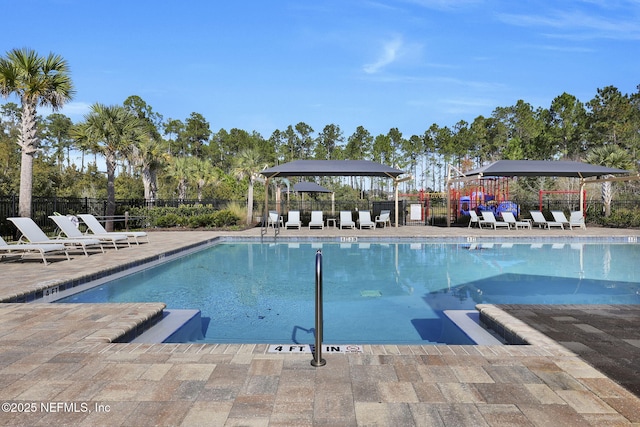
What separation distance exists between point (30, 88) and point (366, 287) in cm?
1121

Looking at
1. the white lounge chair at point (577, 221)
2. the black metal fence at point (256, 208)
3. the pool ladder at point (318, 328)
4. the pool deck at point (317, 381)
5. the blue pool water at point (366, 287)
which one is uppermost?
the black metal fence at point (256, 208)

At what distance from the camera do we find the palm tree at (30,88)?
1087cm

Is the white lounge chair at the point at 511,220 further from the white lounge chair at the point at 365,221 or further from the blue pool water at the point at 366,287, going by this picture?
the white lounge chair at the point at 365,221

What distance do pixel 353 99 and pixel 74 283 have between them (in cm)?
2381

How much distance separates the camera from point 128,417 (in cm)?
194

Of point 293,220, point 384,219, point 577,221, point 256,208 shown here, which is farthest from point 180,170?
point 577,221

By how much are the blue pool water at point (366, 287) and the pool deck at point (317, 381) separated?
1.14 metres

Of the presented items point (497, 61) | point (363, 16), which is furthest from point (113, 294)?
point (497, 61)

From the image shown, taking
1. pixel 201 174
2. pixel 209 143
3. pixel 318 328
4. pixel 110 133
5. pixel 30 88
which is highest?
pixel 209 143

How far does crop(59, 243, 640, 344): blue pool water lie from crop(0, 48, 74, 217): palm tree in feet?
18.0

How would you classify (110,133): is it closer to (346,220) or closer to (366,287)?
(346,220)

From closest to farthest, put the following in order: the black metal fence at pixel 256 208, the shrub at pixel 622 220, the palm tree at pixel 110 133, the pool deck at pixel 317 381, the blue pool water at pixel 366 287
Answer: the pool deck at pixel 317 381, the blue pool water at pixel 366 287, the black metal fence at pixel 256 208, the palm tree at pixel 110 133, the shrub at pixel 622 220

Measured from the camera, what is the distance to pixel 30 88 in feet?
36.8

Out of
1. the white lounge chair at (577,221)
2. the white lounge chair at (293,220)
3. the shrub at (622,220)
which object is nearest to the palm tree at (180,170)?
the white lounge chair at (293,220)
